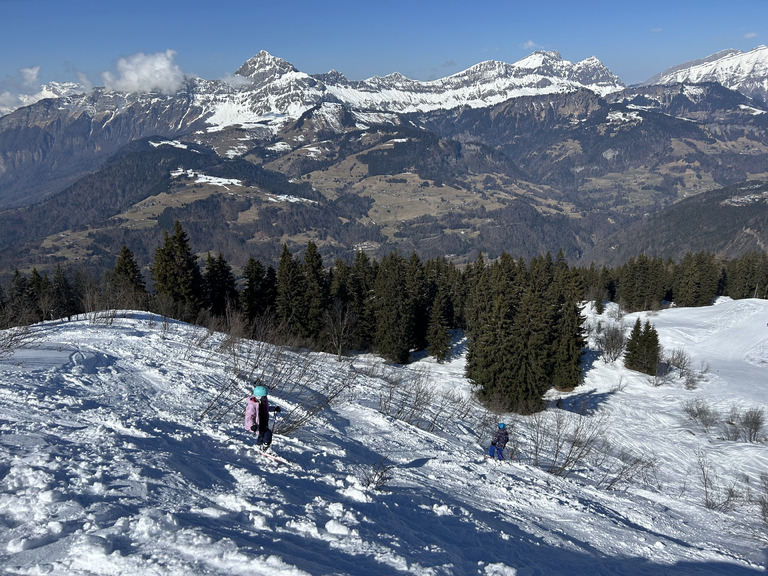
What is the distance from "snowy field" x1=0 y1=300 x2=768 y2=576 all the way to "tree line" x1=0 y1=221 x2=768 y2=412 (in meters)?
10.1

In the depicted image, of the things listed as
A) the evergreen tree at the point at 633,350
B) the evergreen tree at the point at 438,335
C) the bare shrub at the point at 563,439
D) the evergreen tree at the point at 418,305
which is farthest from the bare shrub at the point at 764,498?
the evergreen tree at the point at 418,305

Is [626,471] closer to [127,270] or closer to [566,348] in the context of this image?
[566,348]

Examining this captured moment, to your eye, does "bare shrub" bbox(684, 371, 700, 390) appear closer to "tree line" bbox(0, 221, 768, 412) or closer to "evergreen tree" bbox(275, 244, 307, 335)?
"tree line" bbox(0, 221, 768, 412)

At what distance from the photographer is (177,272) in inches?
1491

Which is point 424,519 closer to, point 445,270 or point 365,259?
point 365,259

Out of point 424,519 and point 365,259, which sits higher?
point 365,259

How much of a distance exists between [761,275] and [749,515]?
89540 mm

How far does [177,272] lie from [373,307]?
19.3 meters

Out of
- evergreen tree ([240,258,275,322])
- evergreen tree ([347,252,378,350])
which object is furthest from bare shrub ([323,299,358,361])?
evergreen tree ([240,258,275,322])

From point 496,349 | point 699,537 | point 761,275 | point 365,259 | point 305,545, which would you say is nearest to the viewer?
point 305,545

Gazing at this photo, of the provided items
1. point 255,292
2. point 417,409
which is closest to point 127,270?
point 255,292

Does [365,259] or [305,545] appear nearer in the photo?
[305,545]

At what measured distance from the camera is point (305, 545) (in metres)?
5.71

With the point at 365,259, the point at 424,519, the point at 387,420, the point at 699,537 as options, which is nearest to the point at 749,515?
the point at 699,537
